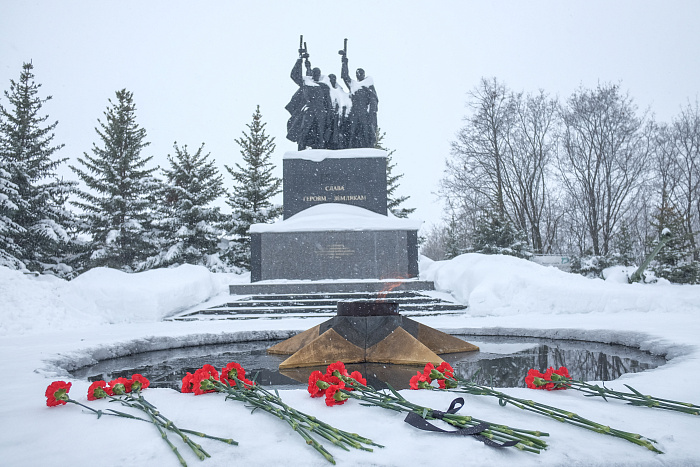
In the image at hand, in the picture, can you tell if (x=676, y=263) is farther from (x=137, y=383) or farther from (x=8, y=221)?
(x=8, y=221)

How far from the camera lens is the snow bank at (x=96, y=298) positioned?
6953 millimetres

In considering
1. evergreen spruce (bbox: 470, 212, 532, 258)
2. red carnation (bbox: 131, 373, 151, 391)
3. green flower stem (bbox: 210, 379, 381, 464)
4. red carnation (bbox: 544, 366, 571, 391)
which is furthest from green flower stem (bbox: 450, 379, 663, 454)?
evergreen spruce (bbox: 470, 212, 532, 258)

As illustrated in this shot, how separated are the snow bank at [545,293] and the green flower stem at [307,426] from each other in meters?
6.63

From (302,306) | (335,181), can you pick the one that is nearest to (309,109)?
(335,181)

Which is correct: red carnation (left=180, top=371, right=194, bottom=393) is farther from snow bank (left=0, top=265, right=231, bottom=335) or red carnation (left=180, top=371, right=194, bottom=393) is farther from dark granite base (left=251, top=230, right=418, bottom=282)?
dark granite base (left=251, top=230, right=418, bottom=282)

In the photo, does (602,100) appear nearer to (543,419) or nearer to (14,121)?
(543,419)

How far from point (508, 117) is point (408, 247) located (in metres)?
15.9

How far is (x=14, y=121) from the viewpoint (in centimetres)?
2214

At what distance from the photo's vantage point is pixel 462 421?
5.50 ft

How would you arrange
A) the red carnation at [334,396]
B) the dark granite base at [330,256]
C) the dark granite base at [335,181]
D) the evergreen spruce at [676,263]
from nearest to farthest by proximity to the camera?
1. the red carnation at [334,396]
2. the dark granite base at [330,256]
3. the evergreen spruce at [676,263]
4. the dark granite base at [335,181]

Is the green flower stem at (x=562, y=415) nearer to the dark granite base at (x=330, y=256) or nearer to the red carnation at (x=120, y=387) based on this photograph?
the red carnation at (x=120, y=387)

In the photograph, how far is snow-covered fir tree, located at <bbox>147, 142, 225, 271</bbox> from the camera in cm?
2283

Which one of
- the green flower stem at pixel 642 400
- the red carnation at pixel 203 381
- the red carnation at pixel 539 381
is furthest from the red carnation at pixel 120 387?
the green flower stem at pixel 642 400

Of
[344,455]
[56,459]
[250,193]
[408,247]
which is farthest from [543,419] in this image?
[250,193]
